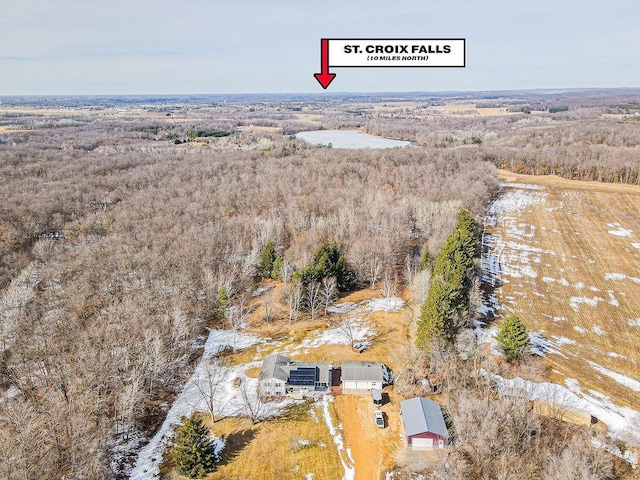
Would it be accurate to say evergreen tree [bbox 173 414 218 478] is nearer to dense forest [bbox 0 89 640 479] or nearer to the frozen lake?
dense forest [bbox 0 89 640 479]

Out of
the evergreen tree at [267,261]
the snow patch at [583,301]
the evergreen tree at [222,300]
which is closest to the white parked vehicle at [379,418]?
the evergreen tree at [222,300]

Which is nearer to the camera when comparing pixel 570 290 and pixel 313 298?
pixel 313 298

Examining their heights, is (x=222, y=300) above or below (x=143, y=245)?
below

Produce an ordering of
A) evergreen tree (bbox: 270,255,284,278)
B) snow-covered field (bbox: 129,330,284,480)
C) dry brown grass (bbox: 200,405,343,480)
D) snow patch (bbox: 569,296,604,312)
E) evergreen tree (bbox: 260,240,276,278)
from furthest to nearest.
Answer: evergreen tree (bbox: 260,240,276,278) < evergreen tree (bbox: 270,255,284,278) < snow patch (bbox: 569,296,604,312) < snow-covered field (bbox: 129,330,284,480) < dry brown grass (bbox: 200,405,343,480)

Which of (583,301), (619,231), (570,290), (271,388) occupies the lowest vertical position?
(271,388)

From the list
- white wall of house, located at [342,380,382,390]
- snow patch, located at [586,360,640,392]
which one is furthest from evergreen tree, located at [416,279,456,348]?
snow patch, located at [586,360,640,392]

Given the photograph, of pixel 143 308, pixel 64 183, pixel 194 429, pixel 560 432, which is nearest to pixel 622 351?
pixel 560 432

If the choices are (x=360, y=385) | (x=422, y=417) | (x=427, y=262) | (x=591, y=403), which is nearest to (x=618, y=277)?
(x=427, y=262)

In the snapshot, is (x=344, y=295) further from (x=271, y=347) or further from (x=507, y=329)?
(x=507, y=329)

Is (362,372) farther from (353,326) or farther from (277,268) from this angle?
(277,268)
